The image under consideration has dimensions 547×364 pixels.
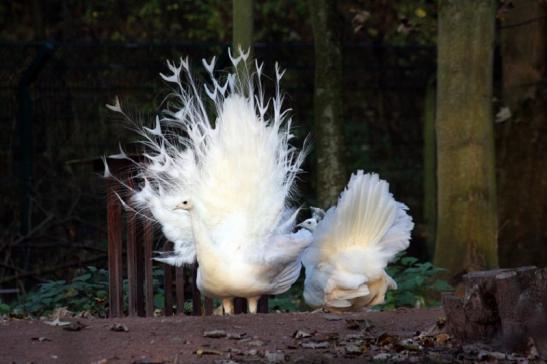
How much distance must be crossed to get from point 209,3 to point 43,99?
509 centimetres

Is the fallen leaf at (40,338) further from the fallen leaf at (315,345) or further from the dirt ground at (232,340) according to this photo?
the fallen leaf at (315,345)

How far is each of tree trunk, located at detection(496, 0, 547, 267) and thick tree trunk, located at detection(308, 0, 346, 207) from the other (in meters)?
2.83

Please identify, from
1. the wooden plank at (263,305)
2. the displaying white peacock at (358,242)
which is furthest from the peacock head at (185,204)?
the displaying white peacock at (358,242)

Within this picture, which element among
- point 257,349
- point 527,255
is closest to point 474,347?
point 257,349

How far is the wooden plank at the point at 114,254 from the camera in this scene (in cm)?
868

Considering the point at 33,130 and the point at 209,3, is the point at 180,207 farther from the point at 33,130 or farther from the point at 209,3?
the point at 209,3

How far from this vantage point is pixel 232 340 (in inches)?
256

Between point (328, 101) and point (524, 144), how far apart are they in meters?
3.04

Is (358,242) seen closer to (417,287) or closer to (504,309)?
(417,287)

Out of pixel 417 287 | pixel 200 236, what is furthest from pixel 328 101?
pixel 200 236

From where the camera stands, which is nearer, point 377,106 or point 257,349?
point 257,349

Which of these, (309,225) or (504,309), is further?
(309,225)

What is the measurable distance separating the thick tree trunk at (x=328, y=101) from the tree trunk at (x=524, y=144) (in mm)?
2833

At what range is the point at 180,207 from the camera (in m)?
8.27
